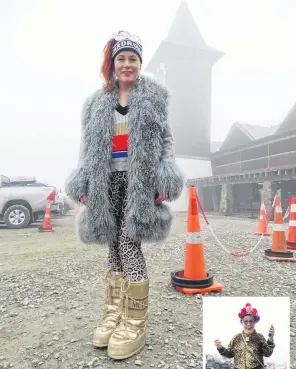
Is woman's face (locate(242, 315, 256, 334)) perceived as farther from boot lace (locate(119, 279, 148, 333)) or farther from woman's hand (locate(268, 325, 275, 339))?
boot lace (locate(119, 279, 148, 333))

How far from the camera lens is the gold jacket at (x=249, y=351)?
1.36m

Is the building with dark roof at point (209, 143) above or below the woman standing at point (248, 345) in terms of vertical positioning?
above

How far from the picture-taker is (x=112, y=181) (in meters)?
2.15

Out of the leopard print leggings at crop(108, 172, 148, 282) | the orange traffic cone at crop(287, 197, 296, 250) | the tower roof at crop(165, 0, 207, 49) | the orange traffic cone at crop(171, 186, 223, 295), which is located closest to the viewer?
the leopard print leggings at crop(108, 172, 148, 282)

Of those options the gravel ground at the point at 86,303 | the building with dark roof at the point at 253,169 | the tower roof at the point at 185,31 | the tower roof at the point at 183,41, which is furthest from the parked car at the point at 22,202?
the tower roof at the point at 185,31

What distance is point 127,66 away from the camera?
2162mm

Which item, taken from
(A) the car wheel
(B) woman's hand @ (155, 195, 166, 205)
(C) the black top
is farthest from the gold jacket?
(A) the car wheel

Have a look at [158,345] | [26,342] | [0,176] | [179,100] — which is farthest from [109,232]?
[179,100]

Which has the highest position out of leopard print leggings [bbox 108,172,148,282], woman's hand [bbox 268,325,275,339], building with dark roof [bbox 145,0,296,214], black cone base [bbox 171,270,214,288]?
building with dark roof [bbox 145,0,296,214]

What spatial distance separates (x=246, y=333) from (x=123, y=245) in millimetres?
970

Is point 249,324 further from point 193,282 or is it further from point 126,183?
point 193,282

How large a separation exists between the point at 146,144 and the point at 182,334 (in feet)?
4.54

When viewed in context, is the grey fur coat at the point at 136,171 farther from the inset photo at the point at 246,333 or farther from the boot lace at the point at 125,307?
the inset photo at the point at 246,333

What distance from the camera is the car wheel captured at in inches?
372
